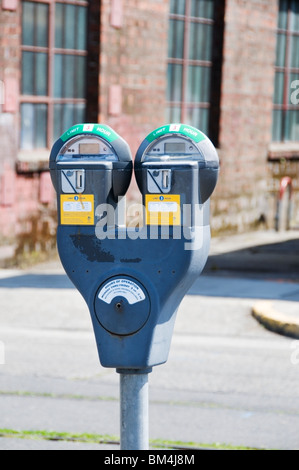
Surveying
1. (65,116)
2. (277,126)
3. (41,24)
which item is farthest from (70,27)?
(277,126)

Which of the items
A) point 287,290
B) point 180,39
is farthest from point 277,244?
point 287,290

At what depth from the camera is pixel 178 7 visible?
1287 cm

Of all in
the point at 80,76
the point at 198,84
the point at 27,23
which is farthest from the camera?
the point at 198,84

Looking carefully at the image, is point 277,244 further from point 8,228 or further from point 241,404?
point 241,404

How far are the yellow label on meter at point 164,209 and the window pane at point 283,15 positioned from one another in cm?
1174

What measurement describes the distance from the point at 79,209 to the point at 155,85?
917cm

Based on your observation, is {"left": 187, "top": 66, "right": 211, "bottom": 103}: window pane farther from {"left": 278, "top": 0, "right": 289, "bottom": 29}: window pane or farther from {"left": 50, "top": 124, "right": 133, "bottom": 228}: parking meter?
{"left": 50, "top": 124, "right": 133, "bottom": 228}: parking meter

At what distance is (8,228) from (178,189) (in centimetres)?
749

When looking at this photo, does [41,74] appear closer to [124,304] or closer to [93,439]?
[93,439]

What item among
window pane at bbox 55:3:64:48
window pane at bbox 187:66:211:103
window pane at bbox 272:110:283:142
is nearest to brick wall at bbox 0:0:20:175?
window pane at bbox 55:3:64:48

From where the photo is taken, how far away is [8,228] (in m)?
10.8

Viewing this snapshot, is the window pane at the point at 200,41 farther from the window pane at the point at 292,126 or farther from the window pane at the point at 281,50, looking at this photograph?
the window pane at the point at 292,126

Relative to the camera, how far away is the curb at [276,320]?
25.2ft

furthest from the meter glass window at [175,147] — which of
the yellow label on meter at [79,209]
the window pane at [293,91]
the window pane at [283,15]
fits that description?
the window pane at [293,91]
